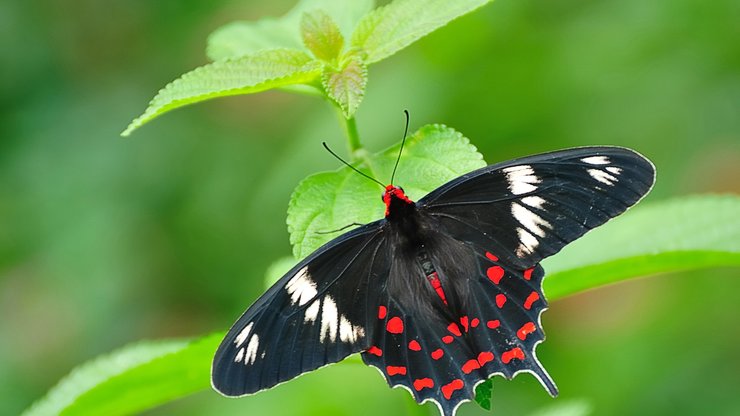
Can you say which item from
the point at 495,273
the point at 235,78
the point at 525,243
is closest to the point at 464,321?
the point at 495,273

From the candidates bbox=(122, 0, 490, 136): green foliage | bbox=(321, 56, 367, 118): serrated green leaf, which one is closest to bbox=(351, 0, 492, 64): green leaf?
bbox=(122, 0, 490, 136): green foliage

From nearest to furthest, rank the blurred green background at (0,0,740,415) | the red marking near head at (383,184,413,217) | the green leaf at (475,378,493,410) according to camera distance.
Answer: the green leaf at (475,378,493,410)
the red marking near head at (383,184,413,217)
the blurred green background at (0,0,740,415)

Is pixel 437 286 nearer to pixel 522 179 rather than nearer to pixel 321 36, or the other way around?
pixel 522 179

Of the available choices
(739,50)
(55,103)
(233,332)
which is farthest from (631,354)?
(55,103)

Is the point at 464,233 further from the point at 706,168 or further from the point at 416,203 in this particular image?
the point at 706,168

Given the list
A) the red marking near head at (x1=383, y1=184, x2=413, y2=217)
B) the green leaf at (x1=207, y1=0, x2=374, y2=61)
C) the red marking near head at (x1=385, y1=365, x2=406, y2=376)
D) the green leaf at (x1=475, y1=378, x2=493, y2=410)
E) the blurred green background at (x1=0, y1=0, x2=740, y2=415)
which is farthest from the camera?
the blurred green background at (x1=0, y1=0, x2=740, y2=415)

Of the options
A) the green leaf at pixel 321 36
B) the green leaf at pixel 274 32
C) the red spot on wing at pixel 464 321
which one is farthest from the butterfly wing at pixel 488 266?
the green leaf at pixel 274 32

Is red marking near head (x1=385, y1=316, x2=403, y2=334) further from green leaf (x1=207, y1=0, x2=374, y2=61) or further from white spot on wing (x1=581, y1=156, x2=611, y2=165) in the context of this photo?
green leaf (x1=207, y1=0, x2=374, y2=61)
